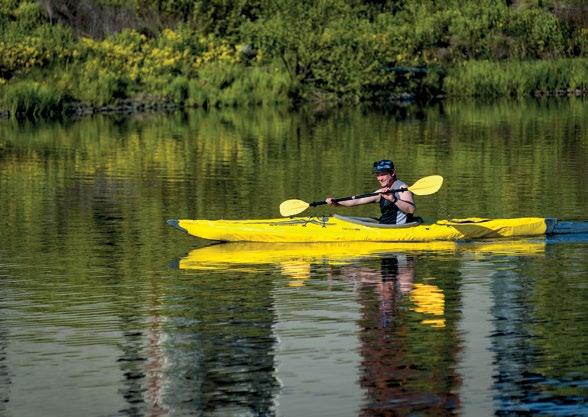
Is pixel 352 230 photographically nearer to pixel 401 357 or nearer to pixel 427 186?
pixel 427 186

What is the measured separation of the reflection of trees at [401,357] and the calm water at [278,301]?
0.09 feet

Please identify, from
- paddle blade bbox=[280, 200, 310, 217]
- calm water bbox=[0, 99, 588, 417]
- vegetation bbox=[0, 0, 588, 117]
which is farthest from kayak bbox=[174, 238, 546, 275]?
vegetation bbox=[0, 0, 588, 117]

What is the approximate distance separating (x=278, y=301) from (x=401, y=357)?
9.27ft

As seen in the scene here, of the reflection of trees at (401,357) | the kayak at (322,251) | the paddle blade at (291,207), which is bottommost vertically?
the reflection of trees at (401,357)

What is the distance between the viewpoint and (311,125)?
40.0m

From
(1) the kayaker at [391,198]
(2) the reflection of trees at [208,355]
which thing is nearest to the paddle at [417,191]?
(1) the kayaker at [391,198]

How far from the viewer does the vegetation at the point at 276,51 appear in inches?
1916

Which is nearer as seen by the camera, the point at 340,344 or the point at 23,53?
the point at 340,344

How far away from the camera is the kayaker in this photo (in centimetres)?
1783

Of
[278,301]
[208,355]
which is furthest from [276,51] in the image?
[208,355]

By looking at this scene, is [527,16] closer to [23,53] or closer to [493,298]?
[23,53]

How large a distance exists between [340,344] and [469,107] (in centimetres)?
3568

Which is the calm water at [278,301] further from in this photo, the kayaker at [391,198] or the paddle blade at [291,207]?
the paddle blade at [291,207]

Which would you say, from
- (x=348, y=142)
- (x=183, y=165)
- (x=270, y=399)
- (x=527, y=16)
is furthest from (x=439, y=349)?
(x=527, y=16)
